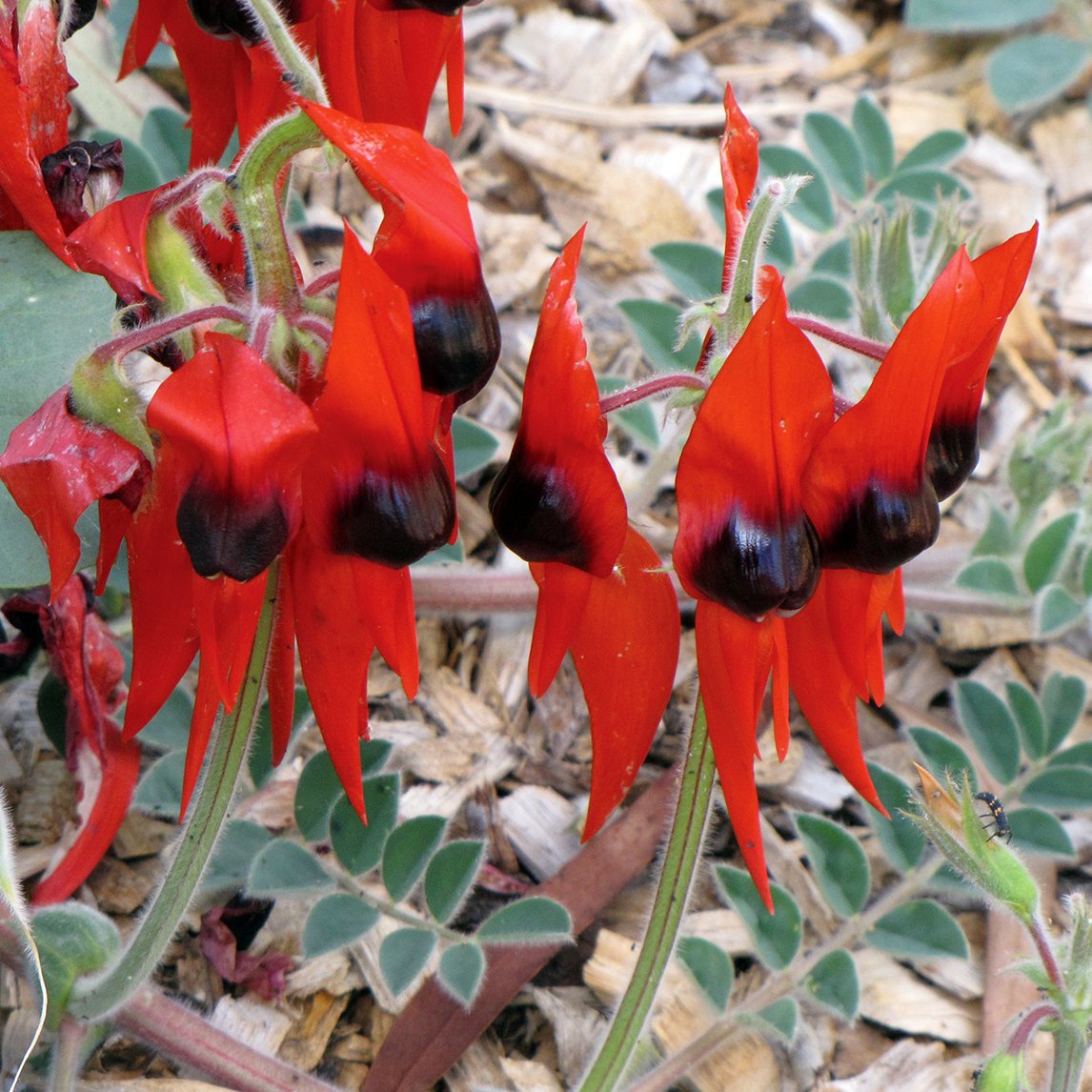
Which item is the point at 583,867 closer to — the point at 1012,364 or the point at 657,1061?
the point at 657,1061

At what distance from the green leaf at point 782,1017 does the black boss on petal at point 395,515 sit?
2.50 ft

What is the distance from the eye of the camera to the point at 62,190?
4.11 feet

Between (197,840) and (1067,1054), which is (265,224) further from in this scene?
(1067,1054)

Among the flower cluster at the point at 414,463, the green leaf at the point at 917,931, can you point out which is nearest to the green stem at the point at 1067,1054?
the flower cluster at the point at 414,463

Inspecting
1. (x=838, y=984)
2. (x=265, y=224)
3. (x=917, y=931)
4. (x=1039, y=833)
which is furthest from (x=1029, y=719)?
(x=265, y=224)

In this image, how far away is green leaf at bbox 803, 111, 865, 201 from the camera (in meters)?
2.33

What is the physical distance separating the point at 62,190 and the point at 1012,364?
67.8 inches

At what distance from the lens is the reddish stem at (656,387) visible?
42.4 inches

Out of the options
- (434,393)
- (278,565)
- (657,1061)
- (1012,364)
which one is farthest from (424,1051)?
(1012,364)

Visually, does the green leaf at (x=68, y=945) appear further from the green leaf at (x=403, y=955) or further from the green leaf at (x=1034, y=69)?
the green leaf at (x=1034, y=69)

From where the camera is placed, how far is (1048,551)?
6.46 ft

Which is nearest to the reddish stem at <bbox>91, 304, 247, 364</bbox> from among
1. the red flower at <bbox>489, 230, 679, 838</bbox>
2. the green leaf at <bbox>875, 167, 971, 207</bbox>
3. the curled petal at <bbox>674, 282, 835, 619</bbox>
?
the red flower at <bbox>489, 230, 679, 838</bbox>

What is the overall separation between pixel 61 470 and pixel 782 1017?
3.17 feet

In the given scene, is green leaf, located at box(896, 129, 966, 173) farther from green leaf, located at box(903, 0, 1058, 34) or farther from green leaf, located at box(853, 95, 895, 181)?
green leaf, located at box(903, 0, 1058, 34)
